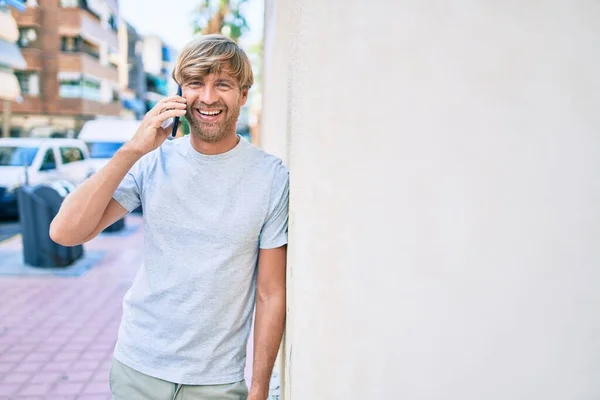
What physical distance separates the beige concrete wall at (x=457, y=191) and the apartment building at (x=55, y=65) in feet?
122

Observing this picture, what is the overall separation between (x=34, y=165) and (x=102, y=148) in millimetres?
3446

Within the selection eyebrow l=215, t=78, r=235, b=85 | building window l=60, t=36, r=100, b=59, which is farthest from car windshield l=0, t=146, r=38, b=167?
building window l=60, t=36, r=100, b=59

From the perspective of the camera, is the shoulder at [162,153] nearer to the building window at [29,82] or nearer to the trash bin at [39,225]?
the trash bin at [39,225]

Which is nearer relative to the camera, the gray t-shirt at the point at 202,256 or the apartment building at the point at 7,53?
the gray t-shirt at the point at 202,256

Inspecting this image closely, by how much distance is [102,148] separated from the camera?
15.7m

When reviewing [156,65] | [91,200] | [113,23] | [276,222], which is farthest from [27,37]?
[276,222]

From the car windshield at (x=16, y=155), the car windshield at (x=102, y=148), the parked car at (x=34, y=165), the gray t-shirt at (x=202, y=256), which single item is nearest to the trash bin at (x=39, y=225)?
the parked car at (x=34, y=165)

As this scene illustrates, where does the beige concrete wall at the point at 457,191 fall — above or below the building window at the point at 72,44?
below

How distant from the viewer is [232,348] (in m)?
1.98

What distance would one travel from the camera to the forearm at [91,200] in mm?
1891

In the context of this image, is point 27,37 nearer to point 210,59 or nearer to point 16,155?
point 16,155

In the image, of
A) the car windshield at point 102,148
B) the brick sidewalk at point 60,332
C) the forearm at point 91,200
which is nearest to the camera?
the forearm at point 91,200

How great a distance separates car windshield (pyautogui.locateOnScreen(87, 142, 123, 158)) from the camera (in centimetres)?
1552

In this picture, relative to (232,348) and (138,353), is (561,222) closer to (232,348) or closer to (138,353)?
(232,348)
